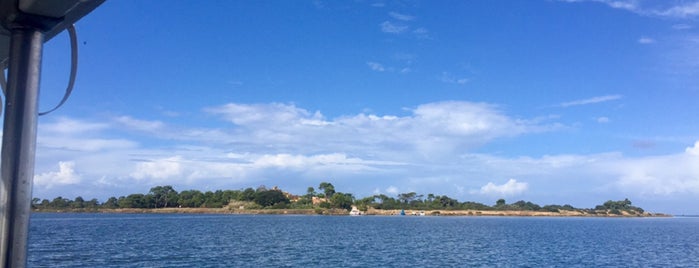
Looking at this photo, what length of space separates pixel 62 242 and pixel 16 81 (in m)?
49.8

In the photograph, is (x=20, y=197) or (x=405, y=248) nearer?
(x=20, y=197)

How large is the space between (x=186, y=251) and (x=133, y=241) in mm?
12599

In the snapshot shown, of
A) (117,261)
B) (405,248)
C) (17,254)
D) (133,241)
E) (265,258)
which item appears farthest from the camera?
(133,241)

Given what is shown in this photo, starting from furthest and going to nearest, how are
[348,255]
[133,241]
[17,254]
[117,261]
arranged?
[133,241] → [348,255] → [117,261] → [17,254]

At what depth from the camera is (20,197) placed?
18.5 ft

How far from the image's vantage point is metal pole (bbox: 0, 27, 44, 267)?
18.3ft

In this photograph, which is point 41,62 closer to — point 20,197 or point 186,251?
point 20,197

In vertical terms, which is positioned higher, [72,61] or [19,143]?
→ [72,61]

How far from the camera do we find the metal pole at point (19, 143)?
5578 millimetres

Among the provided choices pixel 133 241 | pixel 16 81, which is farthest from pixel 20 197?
pixel 133 241

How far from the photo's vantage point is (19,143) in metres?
5.70

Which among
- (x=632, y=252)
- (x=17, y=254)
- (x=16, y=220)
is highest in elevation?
(x=16, y=220)

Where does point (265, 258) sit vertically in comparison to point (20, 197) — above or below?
below

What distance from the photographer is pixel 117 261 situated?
35.0 metres
